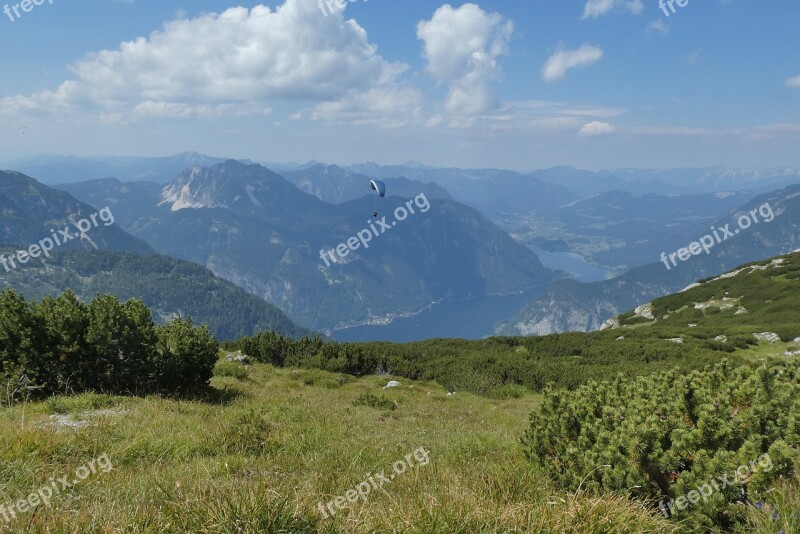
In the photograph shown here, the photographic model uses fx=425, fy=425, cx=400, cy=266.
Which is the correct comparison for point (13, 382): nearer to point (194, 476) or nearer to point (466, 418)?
point (194, 476)

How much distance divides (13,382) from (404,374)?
24.4 meters

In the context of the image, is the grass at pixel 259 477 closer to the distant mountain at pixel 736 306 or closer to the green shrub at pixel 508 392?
the green shrub at pixel 508 392

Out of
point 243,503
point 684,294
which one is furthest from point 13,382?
point 684,294

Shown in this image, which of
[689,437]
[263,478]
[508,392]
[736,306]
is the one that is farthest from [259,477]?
[736,306]

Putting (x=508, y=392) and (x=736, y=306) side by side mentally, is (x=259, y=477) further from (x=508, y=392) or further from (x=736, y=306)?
(x=736, y=306)

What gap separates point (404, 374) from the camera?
32969 millimetres

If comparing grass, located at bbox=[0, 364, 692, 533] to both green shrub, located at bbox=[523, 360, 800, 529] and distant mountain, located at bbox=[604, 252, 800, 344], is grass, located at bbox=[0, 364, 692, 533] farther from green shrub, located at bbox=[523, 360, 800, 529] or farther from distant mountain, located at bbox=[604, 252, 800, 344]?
distant mountain, located at bbox=[604, 252, 800, 344]

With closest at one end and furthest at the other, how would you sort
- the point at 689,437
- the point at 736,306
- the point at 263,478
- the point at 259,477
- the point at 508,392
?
the point at 689,437 < the point at 259,477 < the point at 263,478 < the point at 508,392 < the point at 736,306

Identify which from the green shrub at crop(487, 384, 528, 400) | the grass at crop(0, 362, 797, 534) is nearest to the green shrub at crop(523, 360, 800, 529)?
the grass at crop(0, 362, 797, 534)

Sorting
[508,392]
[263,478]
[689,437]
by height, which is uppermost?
[689,437]

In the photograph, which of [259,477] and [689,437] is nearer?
[689,437]

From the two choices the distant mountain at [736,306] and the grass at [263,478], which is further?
the distant mountain at [736,306]

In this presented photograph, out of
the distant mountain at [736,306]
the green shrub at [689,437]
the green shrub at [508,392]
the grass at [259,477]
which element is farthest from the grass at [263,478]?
the distant mountain at [736,306]

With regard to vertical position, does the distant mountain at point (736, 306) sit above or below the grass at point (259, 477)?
below
